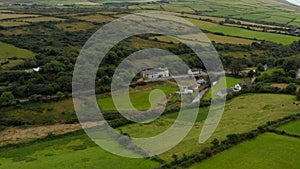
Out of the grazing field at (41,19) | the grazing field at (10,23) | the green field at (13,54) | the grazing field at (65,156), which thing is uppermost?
the grazing field at (41,19)

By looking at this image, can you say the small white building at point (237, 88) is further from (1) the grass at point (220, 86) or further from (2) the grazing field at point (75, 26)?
(2) the grazing field at point (75, 26)

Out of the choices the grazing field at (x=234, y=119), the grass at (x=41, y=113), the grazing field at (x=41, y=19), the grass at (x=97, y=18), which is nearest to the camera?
the grazing field at (x=234, y=119)

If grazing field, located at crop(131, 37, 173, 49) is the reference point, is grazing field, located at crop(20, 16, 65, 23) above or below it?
above

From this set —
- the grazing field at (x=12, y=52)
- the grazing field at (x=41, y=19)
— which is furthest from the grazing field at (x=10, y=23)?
the grazing field at (x=12, y=52)

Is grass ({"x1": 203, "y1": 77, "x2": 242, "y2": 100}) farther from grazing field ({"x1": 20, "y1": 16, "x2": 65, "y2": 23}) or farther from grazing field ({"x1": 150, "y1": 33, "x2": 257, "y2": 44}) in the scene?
grazing field ({"x1": 20, "y1": 16, "x2": 65, "y2": 23})

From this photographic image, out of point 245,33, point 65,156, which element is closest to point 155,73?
point 65,156

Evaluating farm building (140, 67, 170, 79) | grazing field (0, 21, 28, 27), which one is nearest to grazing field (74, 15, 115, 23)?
grazing field (0, 21, 28, 27)

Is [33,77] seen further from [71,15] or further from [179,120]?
[71,15]
